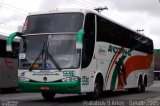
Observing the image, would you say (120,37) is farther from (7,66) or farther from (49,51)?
(7,66)

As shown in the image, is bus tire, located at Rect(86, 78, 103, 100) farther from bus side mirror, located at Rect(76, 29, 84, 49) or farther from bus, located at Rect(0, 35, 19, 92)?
bus, located at Rect(0, 35, 19, 92)

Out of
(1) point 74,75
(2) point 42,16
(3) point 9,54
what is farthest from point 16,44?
(1) point 74,75

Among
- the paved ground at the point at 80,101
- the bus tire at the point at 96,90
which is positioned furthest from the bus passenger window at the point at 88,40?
the paved ground at the point at 80,101

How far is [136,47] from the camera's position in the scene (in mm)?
26188

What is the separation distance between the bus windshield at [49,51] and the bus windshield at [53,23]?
0.27m

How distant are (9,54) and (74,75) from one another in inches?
409

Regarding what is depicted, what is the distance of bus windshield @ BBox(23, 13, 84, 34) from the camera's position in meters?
17.7

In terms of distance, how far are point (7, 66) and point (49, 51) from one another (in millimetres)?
9662

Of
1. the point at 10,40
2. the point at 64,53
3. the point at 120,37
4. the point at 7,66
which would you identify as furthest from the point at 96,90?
the point at 7,66

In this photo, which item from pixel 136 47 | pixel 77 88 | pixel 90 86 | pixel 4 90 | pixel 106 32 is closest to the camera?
pixel 77 88

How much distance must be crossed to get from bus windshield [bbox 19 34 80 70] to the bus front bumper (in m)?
0.62

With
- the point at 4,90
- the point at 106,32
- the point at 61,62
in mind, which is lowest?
the point at 4,90

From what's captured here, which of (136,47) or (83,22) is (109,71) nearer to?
(83,22)

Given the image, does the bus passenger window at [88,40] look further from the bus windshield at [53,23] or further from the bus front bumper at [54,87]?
the bus front bumper at [54,87]
